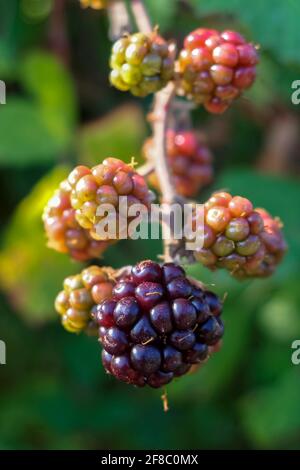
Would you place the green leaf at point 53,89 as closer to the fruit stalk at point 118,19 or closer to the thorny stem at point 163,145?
the fruit stalk at point 118,19

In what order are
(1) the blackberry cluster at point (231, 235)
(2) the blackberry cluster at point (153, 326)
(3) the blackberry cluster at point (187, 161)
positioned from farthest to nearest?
(3) the blackberry cluster at point (187, 161) < (1) the blackberry cluster at point (231, 235) < (2) the blackberry cluster at point (153, 326)

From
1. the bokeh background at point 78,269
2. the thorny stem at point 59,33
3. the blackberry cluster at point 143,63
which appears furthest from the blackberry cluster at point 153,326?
the thorny stem at point 59,33

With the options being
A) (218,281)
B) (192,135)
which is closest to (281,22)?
(192,135)

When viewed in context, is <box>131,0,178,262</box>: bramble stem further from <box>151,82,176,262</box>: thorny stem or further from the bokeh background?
the bokeh background

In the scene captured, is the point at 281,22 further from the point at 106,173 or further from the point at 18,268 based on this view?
the point at 18,268

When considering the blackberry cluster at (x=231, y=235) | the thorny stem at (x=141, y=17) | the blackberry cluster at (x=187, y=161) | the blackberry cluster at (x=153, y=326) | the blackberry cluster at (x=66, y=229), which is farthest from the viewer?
the blackberry cluster at (x=187, y=161)

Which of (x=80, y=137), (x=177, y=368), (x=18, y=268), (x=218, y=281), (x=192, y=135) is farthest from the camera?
(x=80, y=137)

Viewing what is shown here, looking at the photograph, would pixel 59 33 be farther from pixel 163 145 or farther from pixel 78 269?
pixel 163 145
